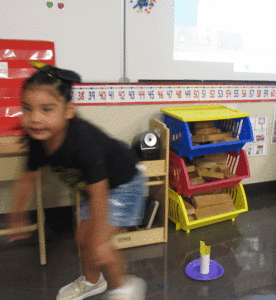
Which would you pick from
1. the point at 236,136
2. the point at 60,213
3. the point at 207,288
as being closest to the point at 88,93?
the point at 60,213

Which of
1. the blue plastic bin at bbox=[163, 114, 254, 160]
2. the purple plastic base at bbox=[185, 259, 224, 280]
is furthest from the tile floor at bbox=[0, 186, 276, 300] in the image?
the blue plastic bin at bbox=[163, 114, 254, 160]

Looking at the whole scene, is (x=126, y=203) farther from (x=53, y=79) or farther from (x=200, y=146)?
(x=200, y=146)

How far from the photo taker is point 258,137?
2.56 m

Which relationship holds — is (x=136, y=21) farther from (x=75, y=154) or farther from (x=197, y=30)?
(x=75, y=154)

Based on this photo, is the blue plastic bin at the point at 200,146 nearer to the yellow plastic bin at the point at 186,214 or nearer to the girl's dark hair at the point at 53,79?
the yellow plastic bin at the point at 186,214

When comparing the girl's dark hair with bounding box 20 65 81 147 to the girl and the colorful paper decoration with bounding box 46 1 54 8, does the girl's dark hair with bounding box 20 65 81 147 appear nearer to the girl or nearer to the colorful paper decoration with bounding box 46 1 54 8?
the girl

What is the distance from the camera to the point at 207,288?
1485mm

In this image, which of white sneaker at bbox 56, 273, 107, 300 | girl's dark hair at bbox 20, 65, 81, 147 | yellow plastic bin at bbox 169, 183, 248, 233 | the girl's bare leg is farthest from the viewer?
yellow plastic bin at bbox 169, 183, 248, 233

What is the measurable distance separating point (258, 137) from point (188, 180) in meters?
1.03

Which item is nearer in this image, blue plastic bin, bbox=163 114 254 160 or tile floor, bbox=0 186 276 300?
tile floor, bbox=0 186 276 300

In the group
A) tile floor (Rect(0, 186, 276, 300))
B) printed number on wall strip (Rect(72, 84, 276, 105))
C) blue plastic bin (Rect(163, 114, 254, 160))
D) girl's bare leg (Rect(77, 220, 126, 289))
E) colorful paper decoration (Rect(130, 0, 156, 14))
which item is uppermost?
colorful paper decoration (Rect(130, 0, 156, 14))

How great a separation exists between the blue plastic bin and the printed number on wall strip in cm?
20

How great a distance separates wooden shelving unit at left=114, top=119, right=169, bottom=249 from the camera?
1836 millimetres

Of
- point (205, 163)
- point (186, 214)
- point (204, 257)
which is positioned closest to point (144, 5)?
point (205, 163)
